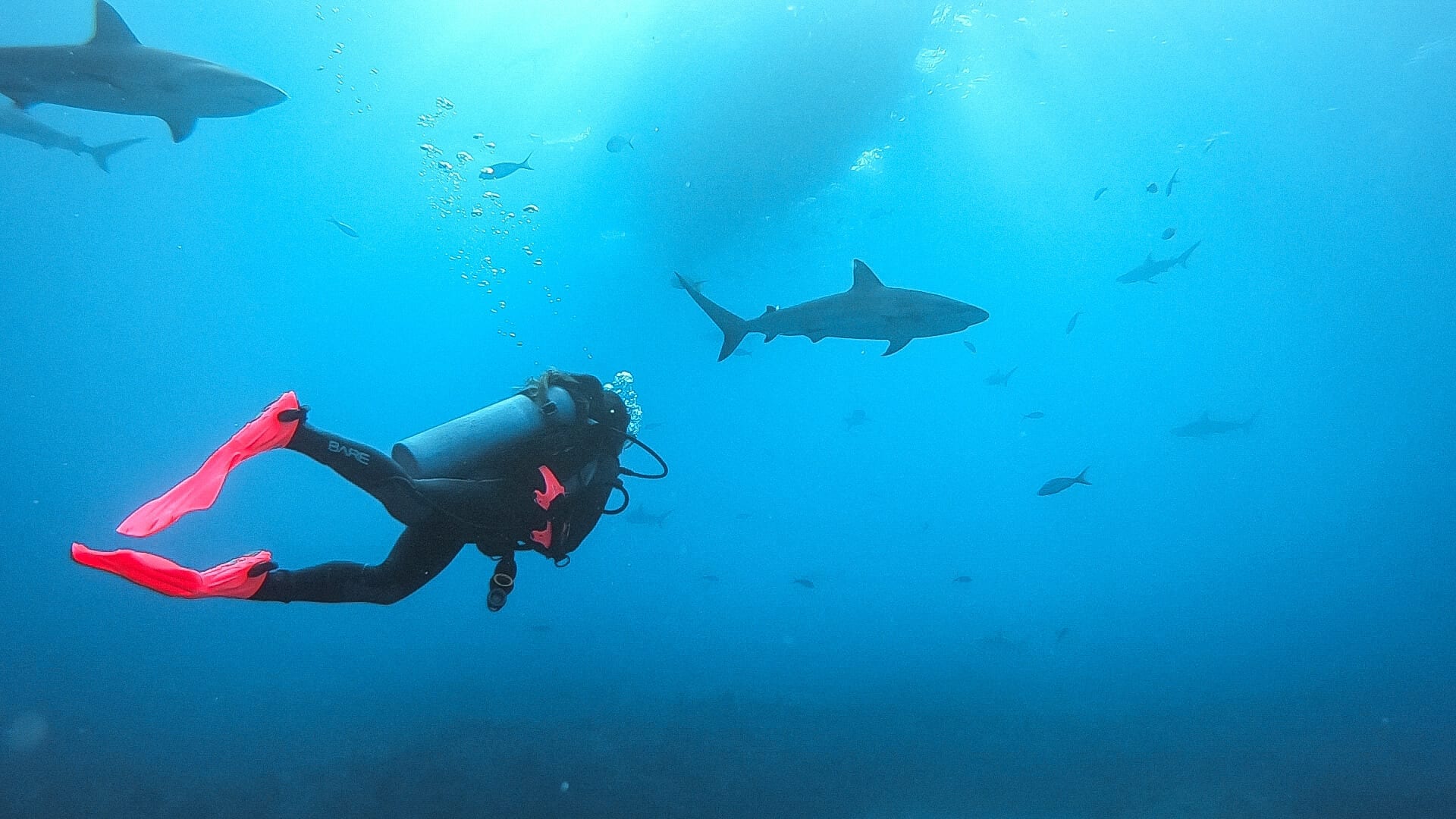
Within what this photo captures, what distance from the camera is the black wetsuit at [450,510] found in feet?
11.0

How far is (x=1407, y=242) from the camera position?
4641 cm

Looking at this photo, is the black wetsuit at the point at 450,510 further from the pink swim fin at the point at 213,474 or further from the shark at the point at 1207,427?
the shark at the point at 1207,427

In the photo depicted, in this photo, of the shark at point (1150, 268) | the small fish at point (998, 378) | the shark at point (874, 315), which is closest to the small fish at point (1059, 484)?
the shark at point (874, 315)

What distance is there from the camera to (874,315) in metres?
7.83

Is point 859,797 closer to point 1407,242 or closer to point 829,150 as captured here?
point 829,150

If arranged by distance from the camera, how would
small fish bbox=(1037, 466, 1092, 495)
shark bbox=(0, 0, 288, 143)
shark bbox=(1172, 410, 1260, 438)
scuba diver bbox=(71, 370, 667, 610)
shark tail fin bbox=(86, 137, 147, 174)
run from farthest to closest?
shark bbox=(1172, 410, 1260, 438), shark tail fin bbox=(86, 137, 147, 174), small fish bbox=(1037, 466, 1092, 495), shark bbox=(0, 0, 288, 143), scuba diver bbox=(71, 370, 667, 610)

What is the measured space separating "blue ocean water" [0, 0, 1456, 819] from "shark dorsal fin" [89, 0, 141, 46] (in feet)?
31.5

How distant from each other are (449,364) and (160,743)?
57.1 metres

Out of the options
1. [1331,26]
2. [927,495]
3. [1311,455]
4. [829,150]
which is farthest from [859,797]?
[1311,455]

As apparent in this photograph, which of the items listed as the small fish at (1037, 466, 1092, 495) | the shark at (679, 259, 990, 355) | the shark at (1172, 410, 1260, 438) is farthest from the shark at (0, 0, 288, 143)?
the shark at (1172, 410, 1260, 438)

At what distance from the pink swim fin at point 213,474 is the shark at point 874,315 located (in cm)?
547

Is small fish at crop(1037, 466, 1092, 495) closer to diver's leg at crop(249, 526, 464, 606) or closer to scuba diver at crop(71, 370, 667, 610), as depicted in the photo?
scuba diver at crop(71, 370, 667, 610)

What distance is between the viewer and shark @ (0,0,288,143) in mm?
6094

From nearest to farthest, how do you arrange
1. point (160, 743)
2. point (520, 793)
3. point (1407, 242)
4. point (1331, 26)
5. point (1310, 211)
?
point (520, 793), point (160, 743), point (1331, 26), point (1310, 211), point (1407, 242)
